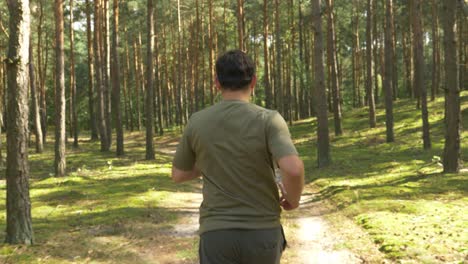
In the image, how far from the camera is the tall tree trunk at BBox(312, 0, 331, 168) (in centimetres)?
1688

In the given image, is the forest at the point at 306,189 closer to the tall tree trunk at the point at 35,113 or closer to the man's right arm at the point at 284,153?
the tall tree trunk at the point at 35,113

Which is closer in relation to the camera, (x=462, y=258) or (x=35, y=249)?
(x=462, y=258)

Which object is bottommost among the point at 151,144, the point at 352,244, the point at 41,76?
the point at 352,244

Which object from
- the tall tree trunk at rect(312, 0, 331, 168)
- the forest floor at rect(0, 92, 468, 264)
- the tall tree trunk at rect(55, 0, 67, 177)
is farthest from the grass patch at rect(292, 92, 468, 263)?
the tall tree trunk at rect(55, 0, 67, 177)

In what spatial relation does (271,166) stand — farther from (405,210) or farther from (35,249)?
(405,210)

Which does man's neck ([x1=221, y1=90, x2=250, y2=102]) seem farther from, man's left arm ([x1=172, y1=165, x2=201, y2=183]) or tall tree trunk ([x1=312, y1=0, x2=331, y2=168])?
tall tree trunk ([x1=312, y1=0, x2=331, y2=168])

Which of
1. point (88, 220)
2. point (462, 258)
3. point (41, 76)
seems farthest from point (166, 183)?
point (41, 76)

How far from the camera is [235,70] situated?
8.77 ft

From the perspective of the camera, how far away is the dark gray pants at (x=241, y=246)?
2.53m

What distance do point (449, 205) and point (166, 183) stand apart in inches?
342

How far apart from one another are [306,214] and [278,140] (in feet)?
28.7

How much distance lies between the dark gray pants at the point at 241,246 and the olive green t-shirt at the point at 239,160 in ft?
0.12

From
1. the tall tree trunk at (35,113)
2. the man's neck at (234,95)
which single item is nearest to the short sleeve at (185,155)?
the man's neck at (234,95)

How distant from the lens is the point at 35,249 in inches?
298
